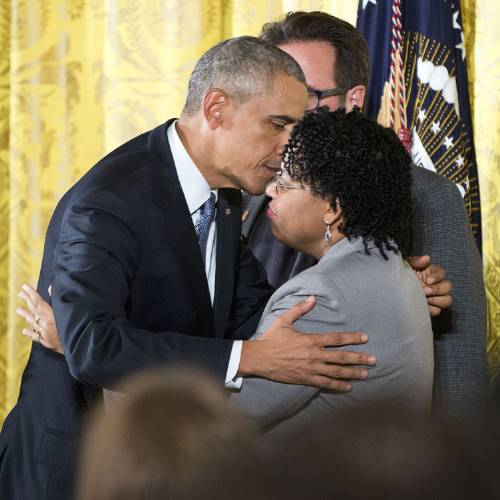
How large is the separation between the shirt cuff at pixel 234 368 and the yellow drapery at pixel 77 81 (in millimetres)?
2108

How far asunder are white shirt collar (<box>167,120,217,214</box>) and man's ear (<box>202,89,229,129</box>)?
9 centimetres

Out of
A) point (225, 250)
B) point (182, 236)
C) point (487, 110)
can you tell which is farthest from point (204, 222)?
point (487, 110)

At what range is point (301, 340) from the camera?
1784 millimetres

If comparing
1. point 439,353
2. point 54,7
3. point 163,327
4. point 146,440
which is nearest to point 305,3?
point 54,7

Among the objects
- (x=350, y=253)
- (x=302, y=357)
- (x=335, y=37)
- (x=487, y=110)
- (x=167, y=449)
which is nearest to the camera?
(x=167, y=449)

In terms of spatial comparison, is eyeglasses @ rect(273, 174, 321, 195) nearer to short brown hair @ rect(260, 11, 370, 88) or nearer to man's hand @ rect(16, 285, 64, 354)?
man's hand @ rect(16, 285, 64, 354)

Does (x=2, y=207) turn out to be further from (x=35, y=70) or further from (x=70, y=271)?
(x=70, y=271)

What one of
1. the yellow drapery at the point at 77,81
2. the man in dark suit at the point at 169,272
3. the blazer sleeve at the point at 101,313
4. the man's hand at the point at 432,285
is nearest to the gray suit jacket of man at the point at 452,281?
the man's hand at the point at 432,285

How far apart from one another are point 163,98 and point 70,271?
204cm

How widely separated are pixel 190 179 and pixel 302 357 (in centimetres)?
63

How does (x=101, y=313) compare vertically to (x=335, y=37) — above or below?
below

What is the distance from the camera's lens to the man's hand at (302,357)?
5.74 ft

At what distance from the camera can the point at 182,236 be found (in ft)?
6.72

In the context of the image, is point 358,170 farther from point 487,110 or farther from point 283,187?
point 487,110
